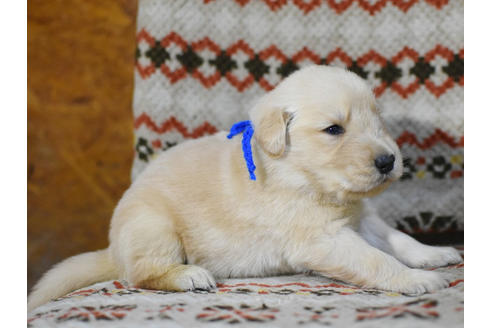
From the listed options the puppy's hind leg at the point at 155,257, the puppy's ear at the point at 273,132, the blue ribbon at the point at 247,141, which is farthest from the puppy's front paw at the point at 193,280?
the puppy's ear at the point at 273,132

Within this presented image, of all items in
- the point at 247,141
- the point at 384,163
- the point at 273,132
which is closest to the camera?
the point at 384,163

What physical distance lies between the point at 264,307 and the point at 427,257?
770mm

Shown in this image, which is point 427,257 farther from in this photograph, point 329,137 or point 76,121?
point 76,121

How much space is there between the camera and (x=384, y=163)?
63.7 inches

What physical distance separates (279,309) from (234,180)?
23.0 inches

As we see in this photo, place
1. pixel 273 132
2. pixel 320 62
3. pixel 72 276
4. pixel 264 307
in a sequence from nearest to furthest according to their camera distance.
→ 1. pixel 264 307
2. pixel 273 132
3. pixel 72 276
4. pixel 320 62

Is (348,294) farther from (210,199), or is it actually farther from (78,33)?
(78,33)

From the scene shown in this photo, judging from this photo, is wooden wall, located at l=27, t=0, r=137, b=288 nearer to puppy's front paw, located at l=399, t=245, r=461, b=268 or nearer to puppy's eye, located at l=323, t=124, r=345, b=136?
puppy's eye, located at l=323, t=124, r=345, b=136

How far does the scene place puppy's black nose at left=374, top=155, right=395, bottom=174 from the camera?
1613mm

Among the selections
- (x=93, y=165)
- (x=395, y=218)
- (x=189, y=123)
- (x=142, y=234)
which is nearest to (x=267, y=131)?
(x=142, y=234)

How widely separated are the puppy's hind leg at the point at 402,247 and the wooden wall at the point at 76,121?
54.7 inches

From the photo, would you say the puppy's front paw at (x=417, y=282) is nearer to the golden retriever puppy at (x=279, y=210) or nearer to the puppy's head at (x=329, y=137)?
the golden retriever puppy at (x=279, y=210)

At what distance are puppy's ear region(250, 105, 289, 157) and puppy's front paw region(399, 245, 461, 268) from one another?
2.23 ft

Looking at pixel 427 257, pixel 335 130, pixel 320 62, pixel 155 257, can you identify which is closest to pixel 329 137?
pixel 335 130
